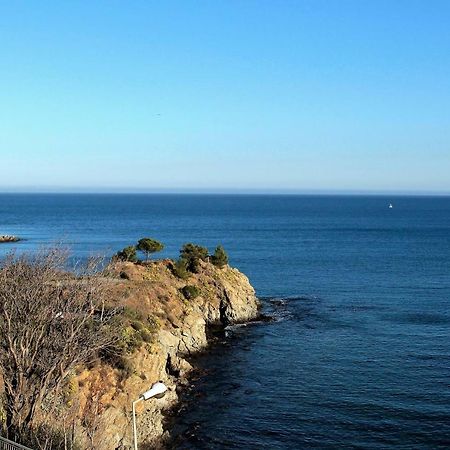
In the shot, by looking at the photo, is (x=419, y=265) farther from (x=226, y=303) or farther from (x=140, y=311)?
(x=140, y=311)

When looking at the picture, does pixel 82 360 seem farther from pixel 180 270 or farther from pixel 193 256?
pixel 193 256

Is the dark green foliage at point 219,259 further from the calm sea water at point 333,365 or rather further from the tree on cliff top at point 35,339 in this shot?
the tree on cliff top at point 35,339

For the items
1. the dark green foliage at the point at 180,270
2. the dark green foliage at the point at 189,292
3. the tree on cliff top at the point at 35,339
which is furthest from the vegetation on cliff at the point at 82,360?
the dark green foliage at the point at 180,270

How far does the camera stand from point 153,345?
34438mm

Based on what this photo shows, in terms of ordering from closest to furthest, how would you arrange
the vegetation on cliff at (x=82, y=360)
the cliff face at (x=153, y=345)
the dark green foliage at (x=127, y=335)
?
1. the vegetation on cliff at (x=82, y=360)
2. the cliff face at (x=153, y=345)
3. the dark green foliage at (x=127, y=335)

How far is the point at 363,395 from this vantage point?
120 ft

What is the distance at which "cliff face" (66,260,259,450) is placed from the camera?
28.0m

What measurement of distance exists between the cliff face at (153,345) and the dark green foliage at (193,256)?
1.09 meters

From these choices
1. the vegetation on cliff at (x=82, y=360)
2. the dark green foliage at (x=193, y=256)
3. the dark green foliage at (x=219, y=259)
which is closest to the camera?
the vegetation on cliff at (x=82, y=360)

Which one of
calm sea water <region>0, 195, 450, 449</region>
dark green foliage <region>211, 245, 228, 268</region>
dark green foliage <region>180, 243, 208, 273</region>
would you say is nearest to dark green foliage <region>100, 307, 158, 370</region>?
calm sea water <region>0, 195, 450, 449</region>

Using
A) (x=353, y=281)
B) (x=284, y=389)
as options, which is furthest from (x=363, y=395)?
(x=353, y=281)

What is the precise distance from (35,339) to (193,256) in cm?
3713

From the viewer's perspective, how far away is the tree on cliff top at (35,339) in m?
23.6

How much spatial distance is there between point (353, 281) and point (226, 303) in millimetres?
27656
